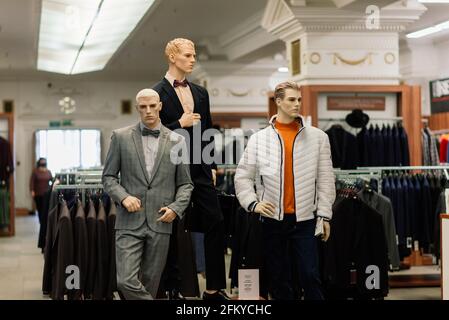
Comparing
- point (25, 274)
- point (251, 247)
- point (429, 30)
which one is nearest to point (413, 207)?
point (251, 247)

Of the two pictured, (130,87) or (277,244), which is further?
(130,87)

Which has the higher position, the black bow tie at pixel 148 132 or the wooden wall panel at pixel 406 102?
the wooden wall panel at pixel 406 102

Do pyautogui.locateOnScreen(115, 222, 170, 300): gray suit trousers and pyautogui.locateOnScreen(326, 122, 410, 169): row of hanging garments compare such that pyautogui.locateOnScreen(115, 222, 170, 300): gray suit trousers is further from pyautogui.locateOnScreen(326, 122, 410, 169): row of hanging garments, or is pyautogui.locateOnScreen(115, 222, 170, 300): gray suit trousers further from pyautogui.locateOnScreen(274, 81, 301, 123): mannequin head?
pyautogui.locateOnScreen(326, 122, 410, 169): row of hanging garments

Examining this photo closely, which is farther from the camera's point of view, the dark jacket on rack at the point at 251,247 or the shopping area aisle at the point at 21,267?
the shopping area aisle at the point at 21,267

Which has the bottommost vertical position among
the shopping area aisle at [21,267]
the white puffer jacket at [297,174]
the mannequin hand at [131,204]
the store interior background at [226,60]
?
the shopping area aisle at [21,267]

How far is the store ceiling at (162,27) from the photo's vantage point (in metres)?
11.6

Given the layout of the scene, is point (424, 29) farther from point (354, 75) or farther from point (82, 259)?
point (82, 259)

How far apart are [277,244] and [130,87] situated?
1780 centimetres

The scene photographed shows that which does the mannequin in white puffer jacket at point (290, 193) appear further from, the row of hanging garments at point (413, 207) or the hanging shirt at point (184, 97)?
the row of hanging garments at point (413, 207)

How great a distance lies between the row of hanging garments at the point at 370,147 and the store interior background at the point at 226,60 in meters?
0.61

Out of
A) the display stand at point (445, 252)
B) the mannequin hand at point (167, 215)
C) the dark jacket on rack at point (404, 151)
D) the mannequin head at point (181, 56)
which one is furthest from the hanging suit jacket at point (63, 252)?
the dark jacket on rack at point (404, 151)

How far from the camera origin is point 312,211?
14.6ft

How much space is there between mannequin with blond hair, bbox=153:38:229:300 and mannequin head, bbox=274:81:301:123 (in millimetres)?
517
